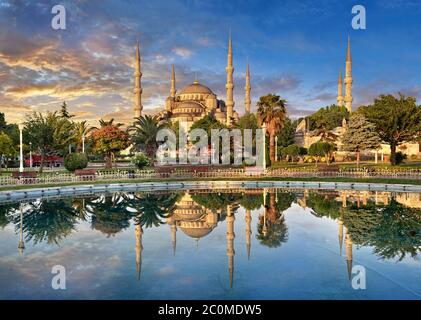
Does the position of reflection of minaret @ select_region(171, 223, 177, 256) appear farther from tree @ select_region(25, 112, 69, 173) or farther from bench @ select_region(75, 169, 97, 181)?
tree @ select_region(25, 112, 69, 173)

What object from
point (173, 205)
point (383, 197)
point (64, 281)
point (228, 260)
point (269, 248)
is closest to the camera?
point (64, 281)

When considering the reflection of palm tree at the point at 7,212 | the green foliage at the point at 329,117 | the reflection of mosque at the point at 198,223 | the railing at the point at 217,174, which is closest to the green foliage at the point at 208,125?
the railing at the point at 217,174

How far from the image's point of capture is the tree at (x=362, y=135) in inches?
1318

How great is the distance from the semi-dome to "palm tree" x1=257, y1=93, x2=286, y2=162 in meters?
49.6

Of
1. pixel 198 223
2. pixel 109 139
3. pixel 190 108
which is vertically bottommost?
pixel 198 223

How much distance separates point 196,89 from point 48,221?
74.5 meters

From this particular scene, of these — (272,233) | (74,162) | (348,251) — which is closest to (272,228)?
(272,233)

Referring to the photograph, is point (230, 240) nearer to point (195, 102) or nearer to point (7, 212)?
point (7, 212)

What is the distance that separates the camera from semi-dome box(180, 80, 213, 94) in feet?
277

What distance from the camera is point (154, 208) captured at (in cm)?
1590
